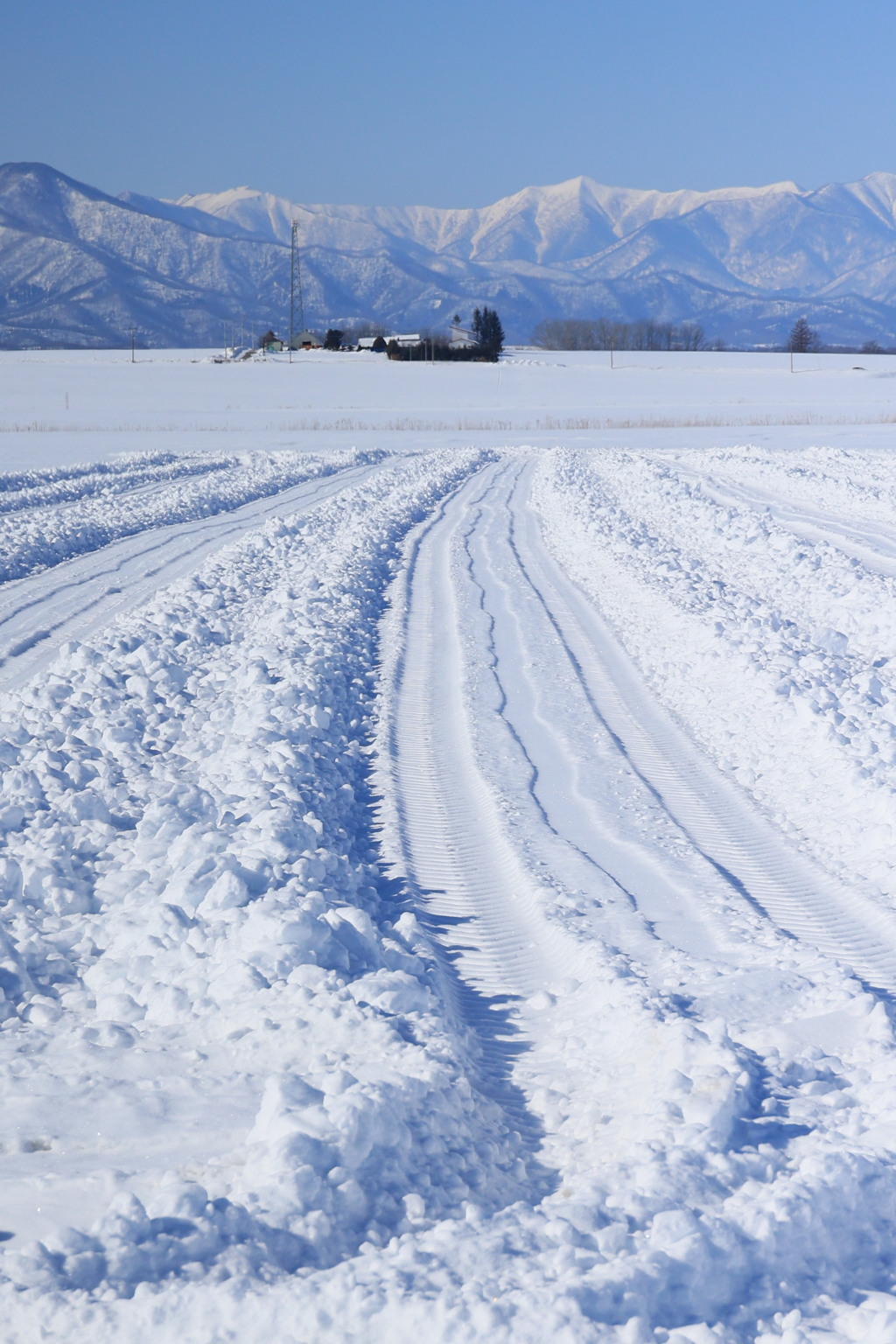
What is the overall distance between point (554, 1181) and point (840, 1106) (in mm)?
971

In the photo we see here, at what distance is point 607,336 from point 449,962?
140175mm

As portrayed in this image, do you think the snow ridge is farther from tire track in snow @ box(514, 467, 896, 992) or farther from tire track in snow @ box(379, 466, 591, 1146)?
tire track in snow @ box(514, 467, 896, 992)

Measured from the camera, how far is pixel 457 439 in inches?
1565

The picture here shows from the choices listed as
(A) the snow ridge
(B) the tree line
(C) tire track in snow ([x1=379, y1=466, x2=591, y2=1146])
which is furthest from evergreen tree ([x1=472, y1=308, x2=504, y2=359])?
(A) the snow ridge

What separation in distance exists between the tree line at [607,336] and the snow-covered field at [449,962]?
122848 mm

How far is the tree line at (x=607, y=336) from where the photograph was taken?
134 metres

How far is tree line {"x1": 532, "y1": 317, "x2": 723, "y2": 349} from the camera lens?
134 metres

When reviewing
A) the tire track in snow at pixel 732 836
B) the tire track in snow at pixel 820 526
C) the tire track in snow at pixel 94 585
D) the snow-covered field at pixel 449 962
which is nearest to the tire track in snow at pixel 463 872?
the snow-covered field at pixel 449 962

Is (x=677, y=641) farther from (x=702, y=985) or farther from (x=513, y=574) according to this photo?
(x=702, y=985)

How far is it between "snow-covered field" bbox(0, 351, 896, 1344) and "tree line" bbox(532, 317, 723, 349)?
123 m

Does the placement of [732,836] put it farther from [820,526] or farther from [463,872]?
[820,526]

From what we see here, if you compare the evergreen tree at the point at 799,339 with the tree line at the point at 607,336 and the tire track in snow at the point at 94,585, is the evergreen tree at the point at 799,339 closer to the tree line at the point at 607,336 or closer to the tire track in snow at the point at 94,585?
the tree line at the point at 607,336

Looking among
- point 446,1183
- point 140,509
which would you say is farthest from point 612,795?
point 140,509

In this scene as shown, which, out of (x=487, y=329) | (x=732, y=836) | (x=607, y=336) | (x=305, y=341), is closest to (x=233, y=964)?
(x=732, y=836)
